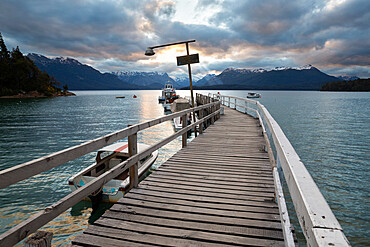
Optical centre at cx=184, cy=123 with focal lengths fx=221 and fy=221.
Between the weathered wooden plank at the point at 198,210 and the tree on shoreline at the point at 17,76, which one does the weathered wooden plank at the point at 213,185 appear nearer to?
the weathered wooden plank at the point at 198,210

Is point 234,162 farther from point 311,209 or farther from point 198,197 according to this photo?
point 311,209

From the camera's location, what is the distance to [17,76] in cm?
8894

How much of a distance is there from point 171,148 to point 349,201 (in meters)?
10.9

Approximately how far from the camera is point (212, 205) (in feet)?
11.6

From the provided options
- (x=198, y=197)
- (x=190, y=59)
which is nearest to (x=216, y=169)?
(x=198, y=197)

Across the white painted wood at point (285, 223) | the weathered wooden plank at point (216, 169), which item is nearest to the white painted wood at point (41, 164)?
the white painted wood at point (285, 223)

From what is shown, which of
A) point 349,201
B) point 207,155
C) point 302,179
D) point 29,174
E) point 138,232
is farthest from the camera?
point 349,201

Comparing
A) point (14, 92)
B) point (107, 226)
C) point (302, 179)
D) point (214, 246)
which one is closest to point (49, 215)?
point (107, 226)

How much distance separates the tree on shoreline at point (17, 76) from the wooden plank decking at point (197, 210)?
337 feet

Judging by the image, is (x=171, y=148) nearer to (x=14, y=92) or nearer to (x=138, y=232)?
(x=138, y=232)

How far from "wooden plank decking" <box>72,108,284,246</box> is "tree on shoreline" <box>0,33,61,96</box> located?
102655 mm

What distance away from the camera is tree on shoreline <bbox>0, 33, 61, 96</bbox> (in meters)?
86.6

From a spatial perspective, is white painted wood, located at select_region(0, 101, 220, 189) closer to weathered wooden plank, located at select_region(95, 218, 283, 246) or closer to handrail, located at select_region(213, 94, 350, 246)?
weathered wooden plank, located at select_region(95, 218, 283, 246)

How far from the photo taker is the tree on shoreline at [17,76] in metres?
86.6
